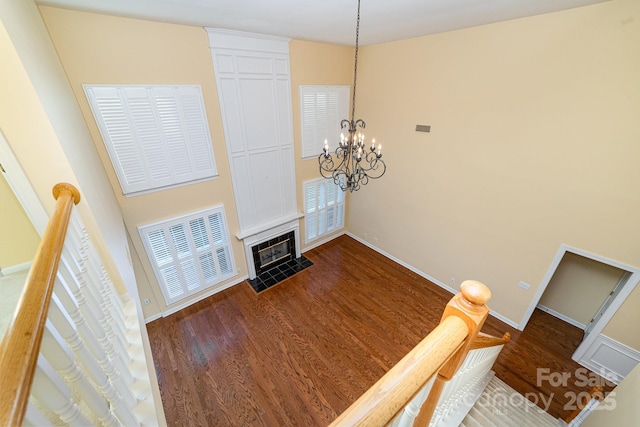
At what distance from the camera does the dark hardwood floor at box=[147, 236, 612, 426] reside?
3197mm

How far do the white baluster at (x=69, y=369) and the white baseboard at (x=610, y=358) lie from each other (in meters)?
5.45

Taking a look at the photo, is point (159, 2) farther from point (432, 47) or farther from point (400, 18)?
point (432, 47)

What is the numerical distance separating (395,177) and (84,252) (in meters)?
4.97

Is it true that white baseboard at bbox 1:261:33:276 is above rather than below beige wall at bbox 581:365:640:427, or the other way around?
above

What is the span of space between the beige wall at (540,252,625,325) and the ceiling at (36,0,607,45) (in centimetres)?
372

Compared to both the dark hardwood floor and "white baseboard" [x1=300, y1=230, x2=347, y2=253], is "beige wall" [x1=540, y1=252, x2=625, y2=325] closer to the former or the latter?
the dark hardwood floor

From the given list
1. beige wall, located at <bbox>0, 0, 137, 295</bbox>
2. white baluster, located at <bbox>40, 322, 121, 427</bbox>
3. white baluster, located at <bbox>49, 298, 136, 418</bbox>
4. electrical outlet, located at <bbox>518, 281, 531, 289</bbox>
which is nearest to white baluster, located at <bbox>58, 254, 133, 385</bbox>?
white baluster, located at <bbox>49, 298, 136, 418</bbox>

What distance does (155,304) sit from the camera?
14.0ft

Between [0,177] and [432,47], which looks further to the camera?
[432,47]

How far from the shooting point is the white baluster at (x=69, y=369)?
71 centimetres

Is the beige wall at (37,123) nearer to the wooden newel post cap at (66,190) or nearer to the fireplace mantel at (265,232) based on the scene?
the wooden newel post cap at (66,190)

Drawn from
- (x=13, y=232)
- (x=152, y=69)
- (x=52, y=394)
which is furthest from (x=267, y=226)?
(x=52, y=394)

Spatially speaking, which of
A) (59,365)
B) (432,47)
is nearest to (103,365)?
(59,365)

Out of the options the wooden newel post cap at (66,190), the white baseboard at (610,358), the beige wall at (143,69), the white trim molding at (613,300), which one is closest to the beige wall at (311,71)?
the beige wall at (143,69)
